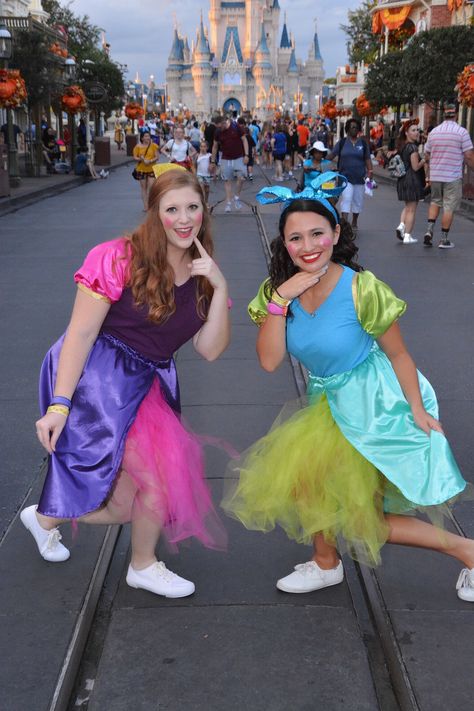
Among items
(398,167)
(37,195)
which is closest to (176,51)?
(37,195)

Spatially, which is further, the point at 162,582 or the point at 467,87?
the point at 467,87

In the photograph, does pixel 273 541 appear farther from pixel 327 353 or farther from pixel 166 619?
pixel 327 353

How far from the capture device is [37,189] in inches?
869

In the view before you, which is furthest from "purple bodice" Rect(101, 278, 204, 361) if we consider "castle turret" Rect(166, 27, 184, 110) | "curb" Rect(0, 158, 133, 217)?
"castle turret" Rect(166, 27, 184, 110)

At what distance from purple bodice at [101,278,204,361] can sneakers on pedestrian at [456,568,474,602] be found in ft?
4.39

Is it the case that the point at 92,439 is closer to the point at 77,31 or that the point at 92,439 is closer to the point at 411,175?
the point at 411,175

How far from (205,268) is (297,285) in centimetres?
37

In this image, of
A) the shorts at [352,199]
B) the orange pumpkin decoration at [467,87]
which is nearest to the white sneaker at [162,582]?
the shorts at [352,199]

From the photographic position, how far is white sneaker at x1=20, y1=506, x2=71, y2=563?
343cm

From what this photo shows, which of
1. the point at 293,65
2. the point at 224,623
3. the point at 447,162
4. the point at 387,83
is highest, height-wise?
the point at 293,65

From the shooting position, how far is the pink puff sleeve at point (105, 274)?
291cm

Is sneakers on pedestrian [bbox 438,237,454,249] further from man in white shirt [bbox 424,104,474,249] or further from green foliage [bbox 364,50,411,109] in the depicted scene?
green foliage [bbox 364,50,411,109]

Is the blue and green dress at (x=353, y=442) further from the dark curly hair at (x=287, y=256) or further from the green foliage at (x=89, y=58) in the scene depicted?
the green foliage at (x=89, y=58)

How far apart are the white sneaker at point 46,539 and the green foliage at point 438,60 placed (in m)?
22.9
